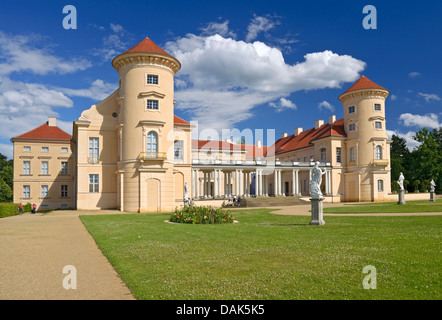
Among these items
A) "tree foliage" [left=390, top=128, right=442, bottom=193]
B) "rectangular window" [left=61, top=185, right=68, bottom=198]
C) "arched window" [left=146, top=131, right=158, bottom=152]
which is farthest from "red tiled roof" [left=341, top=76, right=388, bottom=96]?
"rectangular window" [left=61, top=185, right=68, bottom=198]

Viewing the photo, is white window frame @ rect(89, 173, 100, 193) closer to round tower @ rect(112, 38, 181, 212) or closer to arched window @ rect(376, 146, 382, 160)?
round tower @ rect(112, 38, 181, 212)

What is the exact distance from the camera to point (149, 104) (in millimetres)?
36531

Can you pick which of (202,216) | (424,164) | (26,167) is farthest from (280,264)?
(424,164)

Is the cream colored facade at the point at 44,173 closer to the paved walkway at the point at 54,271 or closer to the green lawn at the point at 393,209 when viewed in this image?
the green lawn at the point at 393,209

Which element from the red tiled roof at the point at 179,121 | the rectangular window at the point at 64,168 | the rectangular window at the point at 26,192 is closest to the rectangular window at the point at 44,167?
the rectangular window at the point at 64,168

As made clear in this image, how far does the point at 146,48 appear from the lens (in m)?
36.8

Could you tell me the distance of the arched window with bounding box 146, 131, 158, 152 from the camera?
1432 inches

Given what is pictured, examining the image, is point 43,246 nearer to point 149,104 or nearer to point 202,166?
point 149,104

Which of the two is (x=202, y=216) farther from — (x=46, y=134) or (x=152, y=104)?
(x=46, y=134)

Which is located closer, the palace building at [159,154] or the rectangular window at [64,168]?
the palace building at [159,154]

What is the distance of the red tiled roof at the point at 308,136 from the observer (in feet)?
182

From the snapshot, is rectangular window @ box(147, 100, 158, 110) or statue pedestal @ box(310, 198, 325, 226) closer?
statue pedestal @ box(310, 198, 325, 226)

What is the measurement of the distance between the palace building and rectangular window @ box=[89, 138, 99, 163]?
101mm
